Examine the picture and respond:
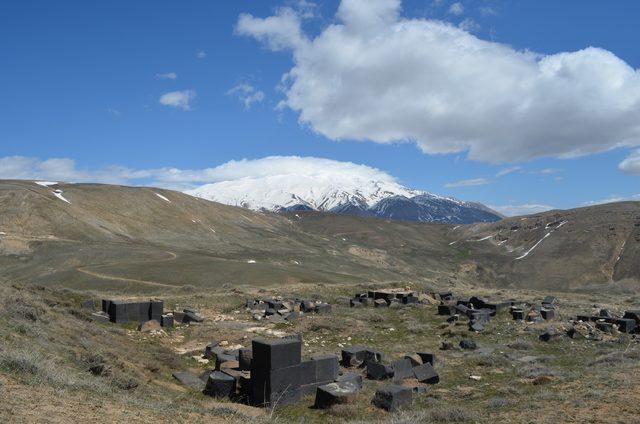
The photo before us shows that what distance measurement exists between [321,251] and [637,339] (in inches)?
3236

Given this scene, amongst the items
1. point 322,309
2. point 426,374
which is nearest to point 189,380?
point 426,374

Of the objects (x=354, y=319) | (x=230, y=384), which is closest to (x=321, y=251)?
(x=354, y=319)

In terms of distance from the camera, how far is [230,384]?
14469 mm

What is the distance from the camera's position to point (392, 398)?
12.9 meters

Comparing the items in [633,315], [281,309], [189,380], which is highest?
[633,315]

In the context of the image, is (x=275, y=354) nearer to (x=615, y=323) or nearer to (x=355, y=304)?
(x=615, y=323)

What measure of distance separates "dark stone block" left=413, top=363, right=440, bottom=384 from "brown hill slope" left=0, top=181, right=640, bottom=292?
3075 cm

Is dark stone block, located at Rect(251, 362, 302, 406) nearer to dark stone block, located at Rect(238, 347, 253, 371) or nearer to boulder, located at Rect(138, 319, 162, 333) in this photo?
dark stone block, located at Rect(238, 347, 253, 371)

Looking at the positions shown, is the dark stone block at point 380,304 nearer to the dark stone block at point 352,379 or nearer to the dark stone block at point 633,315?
the dark stone block at point 633,315

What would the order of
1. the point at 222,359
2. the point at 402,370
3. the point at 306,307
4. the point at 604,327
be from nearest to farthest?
the point at 402,370
the point at 222,359
the point at 604,327
the point at 306,307

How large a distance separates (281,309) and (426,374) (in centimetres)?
1618

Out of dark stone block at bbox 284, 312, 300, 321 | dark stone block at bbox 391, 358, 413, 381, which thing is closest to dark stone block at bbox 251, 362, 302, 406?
dark stone block at bbox 391, 358, 413, 381

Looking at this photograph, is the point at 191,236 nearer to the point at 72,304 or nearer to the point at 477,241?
the point at 72,304

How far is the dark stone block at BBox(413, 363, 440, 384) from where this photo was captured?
1647 cm
